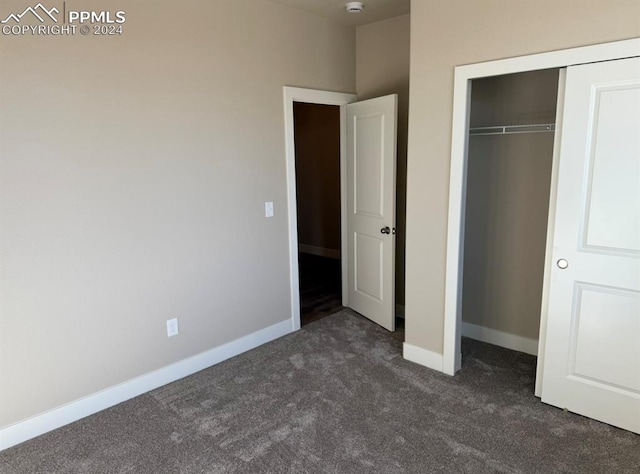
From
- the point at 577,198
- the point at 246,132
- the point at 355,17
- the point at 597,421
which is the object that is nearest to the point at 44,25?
the point at 246,132

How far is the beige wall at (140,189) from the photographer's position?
2270mm

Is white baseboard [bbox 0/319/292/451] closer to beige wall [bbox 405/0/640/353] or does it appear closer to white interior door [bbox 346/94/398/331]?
white interior door [bbox 346/94/398/331]

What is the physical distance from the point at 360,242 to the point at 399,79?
1485mm

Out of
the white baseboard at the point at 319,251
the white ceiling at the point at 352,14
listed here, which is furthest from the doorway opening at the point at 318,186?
the white ceiling at the point at 352,14

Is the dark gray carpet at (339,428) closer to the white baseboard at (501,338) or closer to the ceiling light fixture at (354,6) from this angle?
the white baseboard at (501,338)

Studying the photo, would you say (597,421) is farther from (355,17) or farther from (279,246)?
(355,17)

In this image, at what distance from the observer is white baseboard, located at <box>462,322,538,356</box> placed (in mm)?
3246

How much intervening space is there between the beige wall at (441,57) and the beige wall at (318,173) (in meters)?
3.37

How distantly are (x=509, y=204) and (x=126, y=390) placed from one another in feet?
9.81

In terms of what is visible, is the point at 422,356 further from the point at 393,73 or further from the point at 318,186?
the point at 318,186

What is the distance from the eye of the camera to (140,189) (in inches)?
106

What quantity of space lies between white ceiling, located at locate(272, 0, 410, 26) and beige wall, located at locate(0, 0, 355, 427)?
0.11 metres

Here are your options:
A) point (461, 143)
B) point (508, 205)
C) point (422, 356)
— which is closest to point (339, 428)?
point (422, 356)

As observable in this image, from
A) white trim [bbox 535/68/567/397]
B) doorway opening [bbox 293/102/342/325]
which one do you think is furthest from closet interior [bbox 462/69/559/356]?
doorway opening [bbox 293/102/342/325]
